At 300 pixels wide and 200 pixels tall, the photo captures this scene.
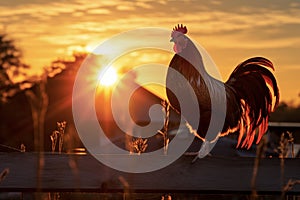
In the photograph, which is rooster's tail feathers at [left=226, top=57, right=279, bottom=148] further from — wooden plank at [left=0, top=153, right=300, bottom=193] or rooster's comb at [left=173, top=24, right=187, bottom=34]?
wooden plank at [left=0, top=153, right=300, bottom=193]

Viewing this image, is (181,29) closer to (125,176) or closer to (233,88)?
(233,88)

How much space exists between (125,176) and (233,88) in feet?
17.3

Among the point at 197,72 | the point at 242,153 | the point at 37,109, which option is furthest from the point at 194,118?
the point at 242,153

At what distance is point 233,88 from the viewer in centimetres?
1012

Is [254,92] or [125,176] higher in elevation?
[254,92]

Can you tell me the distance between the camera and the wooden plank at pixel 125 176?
4.97 metres

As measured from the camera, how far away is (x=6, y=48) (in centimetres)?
6191

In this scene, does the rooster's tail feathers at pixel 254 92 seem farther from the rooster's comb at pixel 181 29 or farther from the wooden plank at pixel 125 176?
the wooden plank at pixel 125 176

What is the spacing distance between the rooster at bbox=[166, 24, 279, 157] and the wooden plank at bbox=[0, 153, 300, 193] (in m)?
3.58

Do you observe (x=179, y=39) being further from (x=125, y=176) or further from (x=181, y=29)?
(x=125, y=176)

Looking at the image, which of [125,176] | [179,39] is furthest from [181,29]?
[125,176]

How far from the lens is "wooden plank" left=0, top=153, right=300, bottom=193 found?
16.3ft

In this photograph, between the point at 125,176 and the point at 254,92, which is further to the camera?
the point at 254,92

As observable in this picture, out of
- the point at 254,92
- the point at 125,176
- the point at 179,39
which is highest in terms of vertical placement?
the point at 179,39
